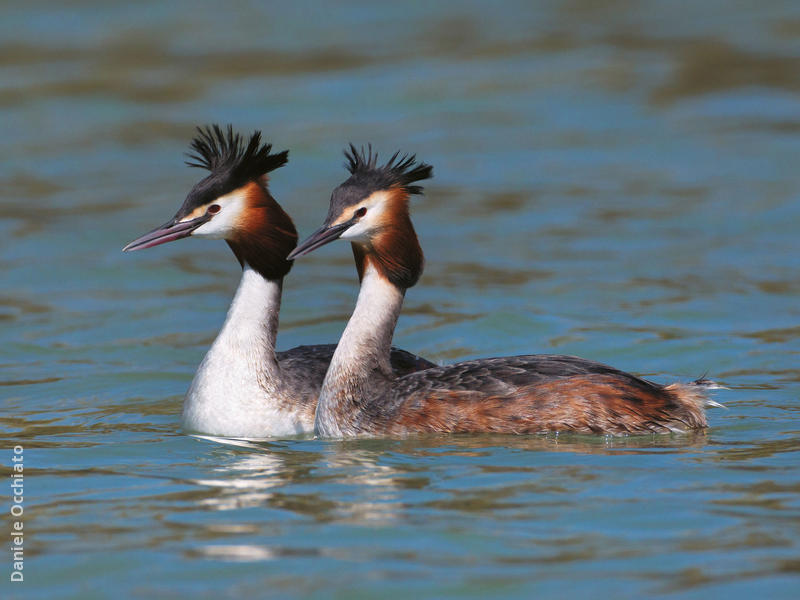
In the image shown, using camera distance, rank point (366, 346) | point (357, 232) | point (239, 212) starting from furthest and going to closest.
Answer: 1. point (239, 212)
2. point (366, 346)
3. point (357, 232)

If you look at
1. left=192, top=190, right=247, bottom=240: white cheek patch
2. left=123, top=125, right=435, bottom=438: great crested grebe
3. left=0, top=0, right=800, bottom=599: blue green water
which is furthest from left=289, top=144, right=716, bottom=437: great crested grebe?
left=192, top=190, right=247, bottom=240: white cheek patch

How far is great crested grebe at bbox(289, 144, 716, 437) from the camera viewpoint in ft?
26.5

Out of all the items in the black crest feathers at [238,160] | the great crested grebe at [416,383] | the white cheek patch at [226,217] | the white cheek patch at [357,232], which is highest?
the black crest feathers at [238,160]

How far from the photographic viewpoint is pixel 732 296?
1234 centimetres

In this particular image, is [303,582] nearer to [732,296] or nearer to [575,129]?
[732,296]

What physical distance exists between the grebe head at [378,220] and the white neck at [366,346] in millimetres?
93

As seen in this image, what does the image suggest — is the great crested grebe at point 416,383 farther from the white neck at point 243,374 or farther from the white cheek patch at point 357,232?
the white neck at point 243,374

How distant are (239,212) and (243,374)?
3.07ft

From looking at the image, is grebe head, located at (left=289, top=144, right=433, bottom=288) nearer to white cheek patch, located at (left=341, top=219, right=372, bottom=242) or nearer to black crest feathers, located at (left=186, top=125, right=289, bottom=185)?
white cheek patch, located at (left=341, top=219, right=372, bottom=242)

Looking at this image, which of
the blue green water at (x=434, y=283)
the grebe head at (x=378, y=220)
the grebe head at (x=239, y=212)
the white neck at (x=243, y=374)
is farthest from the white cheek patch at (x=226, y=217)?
the blue green water at (x=434, y=283)

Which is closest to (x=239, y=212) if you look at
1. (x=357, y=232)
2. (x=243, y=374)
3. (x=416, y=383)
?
(x=357, y=232)

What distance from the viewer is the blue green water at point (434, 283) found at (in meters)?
6.18

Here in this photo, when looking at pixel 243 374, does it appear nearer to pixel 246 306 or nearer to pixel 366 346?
pixel 246 306

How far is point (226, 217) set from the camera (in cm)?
891
